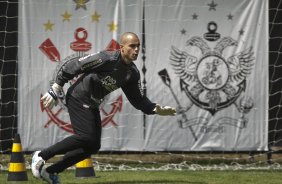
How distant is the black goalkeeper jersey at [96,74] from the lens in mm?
6809

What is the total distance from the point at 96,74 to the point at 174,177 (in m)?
2.29

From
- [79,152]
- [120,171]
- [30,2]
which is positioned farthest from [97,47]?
[79,152]

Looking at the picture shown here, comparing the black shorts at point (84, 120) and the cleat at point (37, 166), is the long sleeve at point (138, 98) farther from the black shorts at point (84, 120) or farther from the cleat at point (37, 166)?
the cleat at point (37, 166)

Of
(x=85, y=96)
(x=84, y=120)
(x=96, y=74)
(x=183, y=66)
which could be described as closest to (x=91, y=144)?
(x=84, y=120)

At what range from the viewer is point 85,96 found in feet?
22.4

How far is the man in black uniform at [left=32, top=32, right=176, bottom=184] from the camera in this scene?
676 cm

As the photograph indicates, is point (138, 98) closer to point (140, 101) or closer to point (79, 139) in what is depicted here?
point (140, 101)

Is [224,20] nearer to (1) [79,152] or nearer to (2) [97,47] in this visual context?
(2) [97,47]

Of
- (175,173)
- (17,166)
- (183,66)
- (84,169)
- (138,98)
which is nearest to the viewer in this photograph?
(138,98)

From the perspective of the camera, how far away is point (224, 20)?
33.5 feet

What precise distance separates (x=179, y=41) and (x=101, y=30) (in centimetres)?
113

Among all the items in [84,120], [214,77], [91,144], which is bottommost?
[91,144]

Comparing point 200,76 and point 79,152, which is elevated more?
point 200,76

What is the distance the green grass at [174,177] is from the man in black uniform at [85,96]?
3.55 ft
